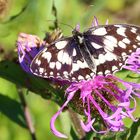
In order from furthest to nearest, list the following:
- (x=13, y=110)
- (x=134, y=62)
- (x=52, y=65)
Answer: (x=13, y=110) < (x=134, y=62) < (x=52, y=65)

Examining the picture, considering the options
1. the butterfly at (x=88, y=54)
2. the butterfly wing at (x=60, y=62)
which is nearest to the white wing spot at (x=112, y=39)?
the butterfly at (x=88, y=54)

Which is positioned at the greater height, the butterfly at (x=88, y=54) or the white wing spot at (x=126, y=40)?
the white wing spot at (x=126, y=40)

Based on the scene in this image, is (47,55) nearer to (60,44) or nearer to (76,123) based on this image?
(60,44)

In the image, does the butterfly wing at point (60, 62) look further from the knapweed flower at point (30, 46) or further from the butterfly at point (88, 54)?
the knapweed flower at point (30, 46)

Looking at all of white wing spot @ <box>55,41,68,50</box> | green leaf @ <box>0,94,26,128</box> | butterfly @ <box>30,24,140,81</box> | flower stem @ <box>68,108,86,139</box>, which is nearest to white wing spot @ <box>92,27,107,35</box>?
butterfly @ <box>30,24,140,81</box>

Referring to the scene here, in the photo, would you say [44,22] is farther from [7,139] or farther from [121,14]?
[121,14]

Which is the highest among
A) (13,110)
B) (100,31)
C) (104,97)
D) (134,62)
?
(100,31)

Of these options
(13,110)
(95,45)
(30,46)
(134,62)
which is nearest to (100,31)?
(95,45)
